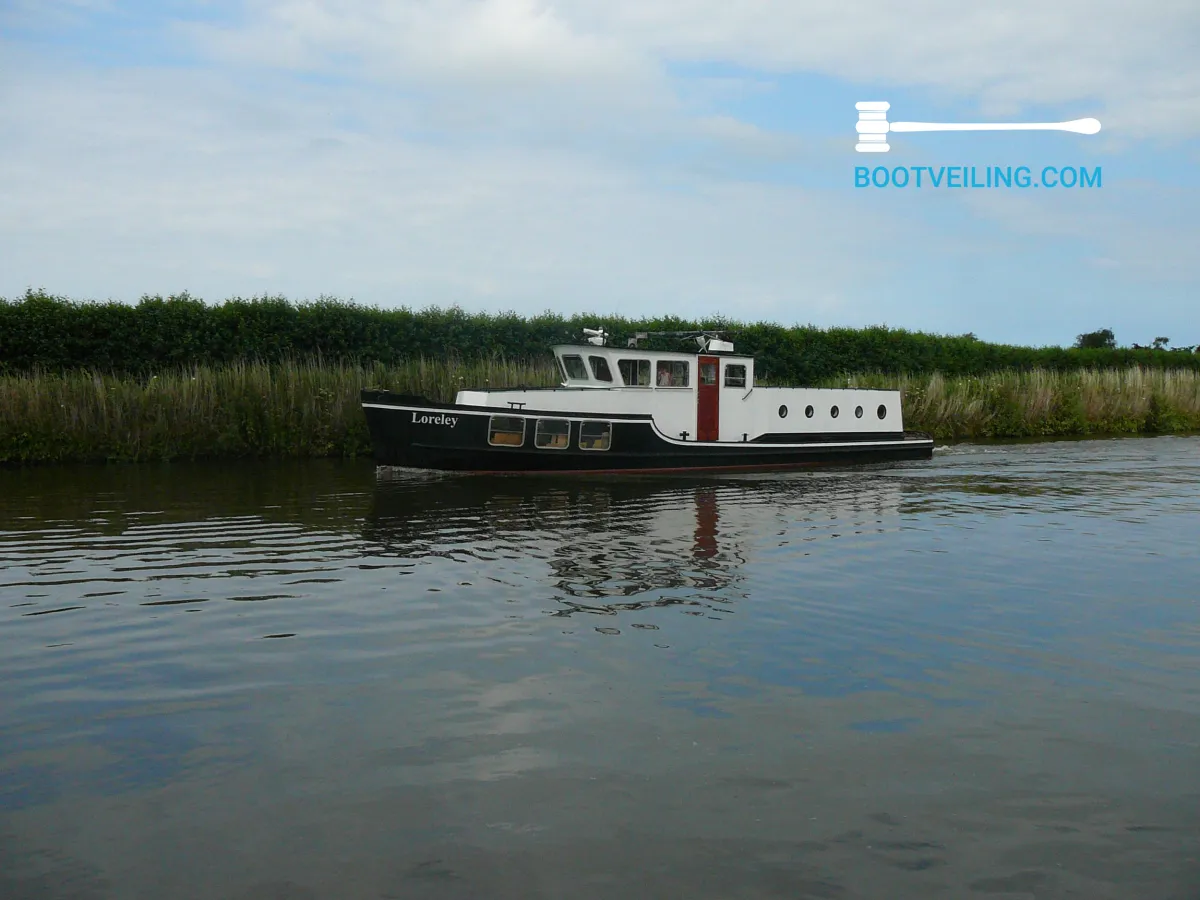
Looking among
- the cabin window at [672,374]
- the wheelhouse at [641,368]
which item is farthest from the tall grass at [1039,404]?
the cabin window at [672,374]

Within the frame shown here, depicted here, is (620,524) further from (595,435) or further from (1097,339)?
(1097,339)

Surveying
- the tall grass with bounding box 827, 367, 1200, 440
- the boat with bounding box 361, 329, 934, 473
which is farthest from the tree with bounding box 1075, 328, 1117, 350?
the boat with bounding box 361, 329, 934, 473

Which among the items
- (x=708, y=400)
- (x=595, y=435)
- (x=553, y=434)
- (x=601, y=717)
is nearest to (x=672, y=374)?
(x=708, y=400)

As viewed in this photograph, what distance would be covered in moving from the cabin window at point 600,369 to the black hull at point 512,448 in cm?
114

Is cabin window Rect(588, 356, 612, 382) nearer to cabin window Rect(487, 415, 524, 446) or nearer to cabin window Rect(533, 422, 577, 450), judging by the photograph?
cabin window Rect(533, 422, 577, 450)

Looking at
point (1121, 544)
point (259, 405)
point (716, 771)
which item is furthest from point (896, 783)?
point (259, 405)

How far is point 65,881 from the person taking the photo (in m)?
4.13

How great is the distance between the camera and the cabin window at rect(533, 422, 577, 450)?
20.3m

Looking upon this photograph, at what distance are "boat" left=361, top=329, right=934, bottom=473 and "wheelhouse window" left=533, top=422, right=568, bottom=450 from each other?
20 millimetres

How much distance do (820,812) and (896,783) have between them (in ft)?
1.76

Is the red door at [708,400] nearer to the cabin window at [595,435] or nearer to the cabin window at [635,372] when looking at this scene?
the cabin window at [635,372]

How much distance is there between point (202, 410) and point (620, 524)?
49.9 feet

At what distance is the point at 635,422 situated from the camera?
20.9m

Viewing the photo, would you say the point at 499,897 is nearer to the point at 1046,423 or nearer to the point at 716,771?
the point at 716,771
